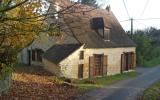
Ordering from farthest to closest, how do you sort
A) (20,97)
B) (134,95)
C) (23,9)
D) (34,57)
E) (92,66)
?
1. (34,57)
2. (92,66)
3. (134,95)
4. (20,97)
5. (23,9)

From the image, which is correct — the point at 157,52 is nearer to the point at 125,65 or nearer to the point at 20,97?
the point at 125,65

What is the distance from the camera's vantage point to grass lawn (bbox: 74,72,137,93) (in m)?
31.3

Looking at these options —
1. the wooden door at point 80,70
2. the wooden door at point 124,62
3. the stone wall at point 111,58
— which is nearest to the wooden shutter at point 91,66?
the stone wall at point 111,58

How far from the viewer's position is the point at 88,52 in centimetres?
3894

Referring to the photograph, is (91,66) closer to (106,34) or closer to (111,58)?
(111,58)

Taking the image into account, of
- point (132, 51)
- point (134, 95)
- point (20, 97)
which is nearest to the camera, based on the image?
point (20, 97)

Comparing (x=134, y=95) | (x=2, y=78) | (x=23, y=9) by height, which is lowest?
(x=134, y=95)

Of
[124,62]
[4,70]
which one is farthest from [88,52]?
[4,70]

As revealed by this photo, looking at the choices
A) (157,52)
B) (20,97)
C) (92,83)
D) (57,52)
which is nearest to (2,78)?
(20,97)

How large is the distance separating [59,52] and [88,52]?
2.89m

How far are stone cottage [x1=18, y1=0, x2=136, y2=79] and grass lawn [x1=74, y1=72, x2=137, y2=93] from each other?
2.99ft

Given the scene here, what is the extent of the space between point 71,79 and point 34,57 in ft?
31.1

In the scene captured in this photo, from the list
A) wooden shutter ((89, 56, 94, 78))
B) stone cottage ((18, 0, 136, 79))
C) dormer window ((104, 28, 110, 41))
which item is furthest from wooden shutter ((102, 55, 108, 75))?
dormer window ((104, 28, 110, 41))

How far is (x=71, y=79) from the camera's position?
119ft
